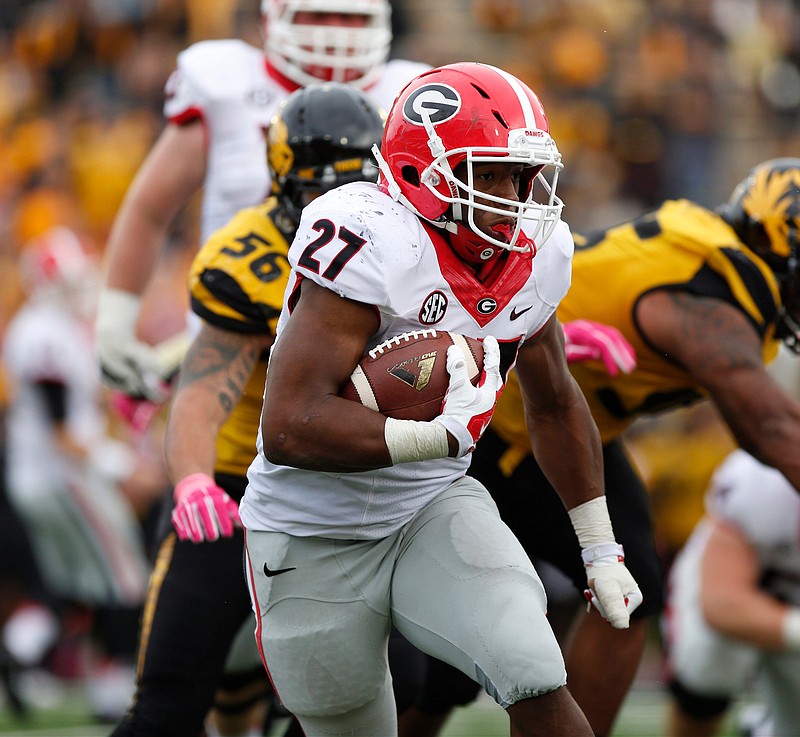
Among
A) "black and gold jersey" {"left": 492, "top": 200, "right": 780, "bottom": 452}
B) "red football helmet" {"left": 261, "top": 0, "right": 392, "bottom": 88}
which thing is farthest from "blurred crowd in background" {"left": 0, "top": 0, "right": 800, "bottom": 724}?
"black and gold jersey" {"left": 492, "top": 200, "right": 780, "bottom": 452}

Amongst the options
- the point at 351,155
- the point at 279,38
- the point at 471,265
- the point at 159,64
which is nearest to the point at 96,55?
the point at 159,64

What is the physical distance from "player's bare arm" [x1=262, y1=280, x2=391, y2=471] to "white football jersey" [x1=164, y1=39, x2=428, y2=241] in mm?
1851

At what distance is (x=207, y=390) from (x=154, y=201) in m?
1.20

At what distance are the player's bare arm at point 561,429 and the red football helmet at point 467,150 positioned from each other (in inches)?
13.6

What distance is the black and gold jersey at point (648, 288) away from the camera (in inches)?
156

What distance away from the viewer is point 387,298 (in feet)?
9.32

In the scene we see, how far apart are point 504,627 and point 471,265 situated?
73 centimetres

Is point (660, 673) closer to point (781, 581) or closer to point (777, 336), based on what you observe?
point (781, 581)

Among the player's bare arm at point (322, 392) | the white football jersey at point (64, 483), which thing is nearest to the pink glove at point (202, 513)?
the player's bare arm at point (322, 392)

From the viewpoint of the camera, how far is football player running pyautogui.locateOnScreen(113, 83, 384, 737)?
3697mm

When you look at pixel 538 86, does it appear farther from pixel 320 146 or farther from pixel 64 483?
pixel 320 146

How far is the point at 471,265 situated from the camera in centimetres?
306

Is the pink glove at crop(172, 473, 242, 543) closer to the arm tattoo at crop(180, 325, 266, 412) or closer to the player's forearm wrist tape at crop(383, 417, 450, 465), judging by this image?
the arm tattoo at crop(180, 325, 266, 412)

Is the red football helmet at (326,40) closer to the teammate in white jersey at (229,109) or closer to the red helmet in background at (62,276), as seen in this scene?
the teammate in white jersey at (229,109)
